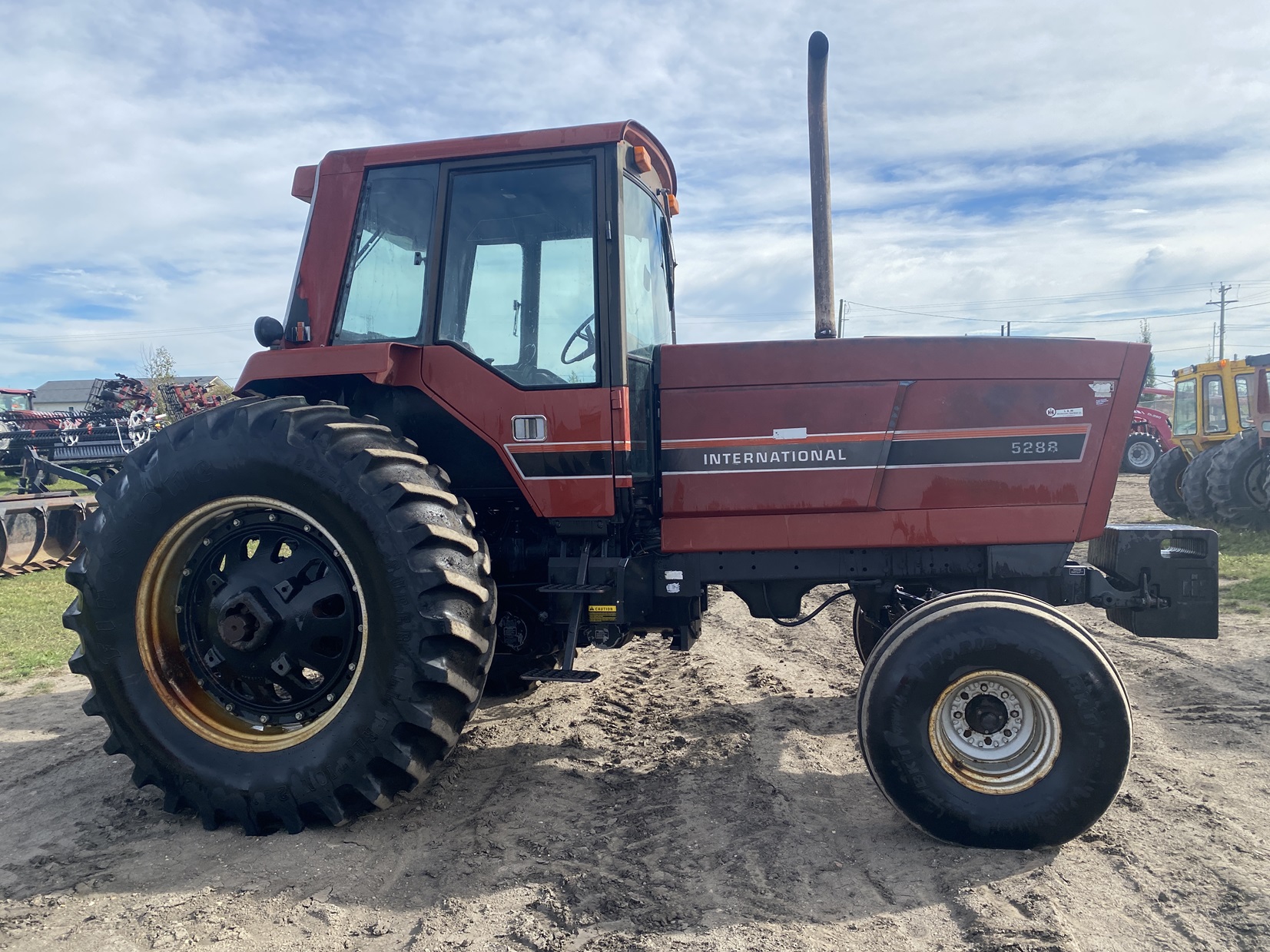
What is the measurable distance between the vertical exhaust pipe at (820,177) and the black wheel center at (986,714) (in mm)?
3539

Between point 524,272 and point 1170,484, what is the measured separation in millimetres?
13644

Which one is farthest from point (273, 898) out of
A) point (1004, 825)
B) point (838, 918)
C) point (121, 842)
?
point (1004, 825)

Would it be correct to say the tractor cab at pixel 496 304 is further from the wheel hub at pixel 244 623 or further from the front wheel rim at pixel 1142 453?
the front wheel rim at pixel 1142 453

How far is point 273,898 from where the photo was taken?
284cm

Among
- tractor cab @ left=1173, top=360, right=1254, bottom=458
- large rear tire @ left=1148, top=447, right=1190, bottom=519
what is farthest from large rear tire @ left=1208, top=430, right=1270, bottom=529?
tractor cab @ left=1173, top=360, right=1254, bottom=458

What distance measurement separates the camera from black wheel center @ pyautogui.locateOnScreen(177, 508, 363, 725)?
3.48 meters

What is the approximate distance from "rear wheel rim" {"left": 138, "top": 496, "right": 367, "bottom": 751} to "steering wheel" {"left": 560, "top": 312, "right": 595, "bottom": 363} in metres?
1.26

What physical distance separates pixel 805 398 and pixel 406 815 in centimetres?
243

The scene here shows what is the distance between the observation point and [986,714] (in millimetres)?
3203

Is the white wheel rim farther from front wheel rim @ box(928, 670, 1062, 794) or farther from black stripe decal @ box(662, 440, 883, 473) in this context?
front wheel rim @ box(928, 670, 1062, 794)

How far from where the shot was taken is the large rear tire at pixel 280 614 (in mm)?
3215

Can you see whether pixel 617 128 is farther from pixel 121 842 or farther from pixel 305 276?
pixel 121 842

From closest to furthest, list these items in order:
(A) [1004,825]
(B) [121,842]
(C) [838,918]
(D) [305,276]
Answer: (C) [838,918]
(A) [1004,825]
(B) [121,842]
(D) [305,276]

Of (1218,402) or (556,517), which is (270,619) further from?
(1218,402)
